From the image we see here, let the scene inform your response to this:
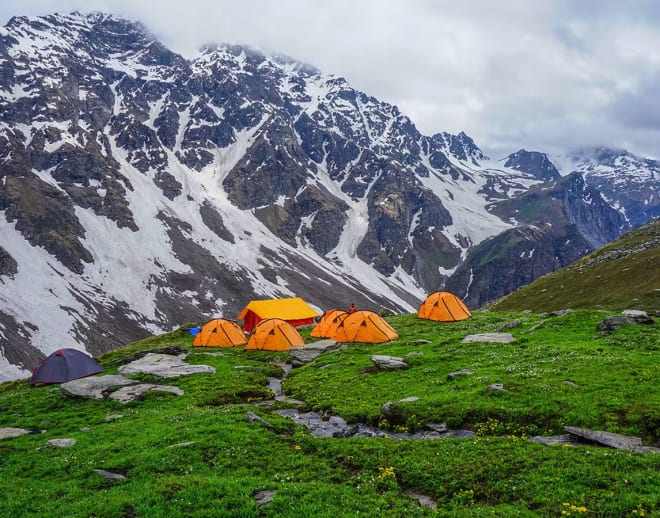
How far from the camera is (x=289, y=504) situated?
540 inches

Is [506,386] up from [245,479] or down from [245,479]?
up

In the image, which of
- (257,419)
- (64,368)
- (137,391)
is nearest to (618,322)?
(257,419)

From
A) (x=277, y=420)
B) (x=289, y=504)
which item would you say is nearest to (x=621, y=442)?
(x=289, y=504)

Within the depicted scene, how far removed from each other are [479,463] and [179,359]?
112 ft

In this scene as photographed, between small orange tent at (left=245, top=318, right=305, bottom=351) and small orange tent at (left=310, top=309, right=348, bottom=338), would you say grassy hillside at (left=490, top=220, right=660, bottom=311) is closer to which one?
small orange tent at (left=310, top=309, right=348, bottom=338)

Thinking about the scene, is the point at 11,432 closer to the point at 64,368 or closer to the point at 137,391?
the point at 137,391

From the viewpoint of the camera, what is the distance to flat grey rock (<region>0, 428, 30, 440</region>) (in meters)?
24.1

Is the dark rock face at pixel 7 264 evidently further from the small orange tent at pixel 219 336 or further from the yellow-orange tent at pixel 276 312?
the small orange tent at pixel 219 336

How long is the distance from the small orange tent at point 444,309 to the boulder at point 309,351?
53.7 ft

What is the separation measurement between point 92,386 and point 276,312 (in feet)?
161

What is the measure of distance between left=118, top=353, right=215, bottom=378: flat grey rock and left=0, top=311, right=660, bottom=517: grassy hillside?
4852 mm

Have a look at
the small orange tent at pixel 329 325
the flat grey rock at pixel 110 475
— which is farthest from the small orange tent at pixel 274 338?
the flat grey rock at pixel 110 475

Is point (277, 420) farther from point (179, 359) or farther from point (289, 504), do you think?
point (179, 359)

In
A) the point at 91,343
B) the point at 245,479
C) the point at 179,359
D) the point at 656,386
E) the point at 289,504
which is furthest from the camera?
the point at 91,343
